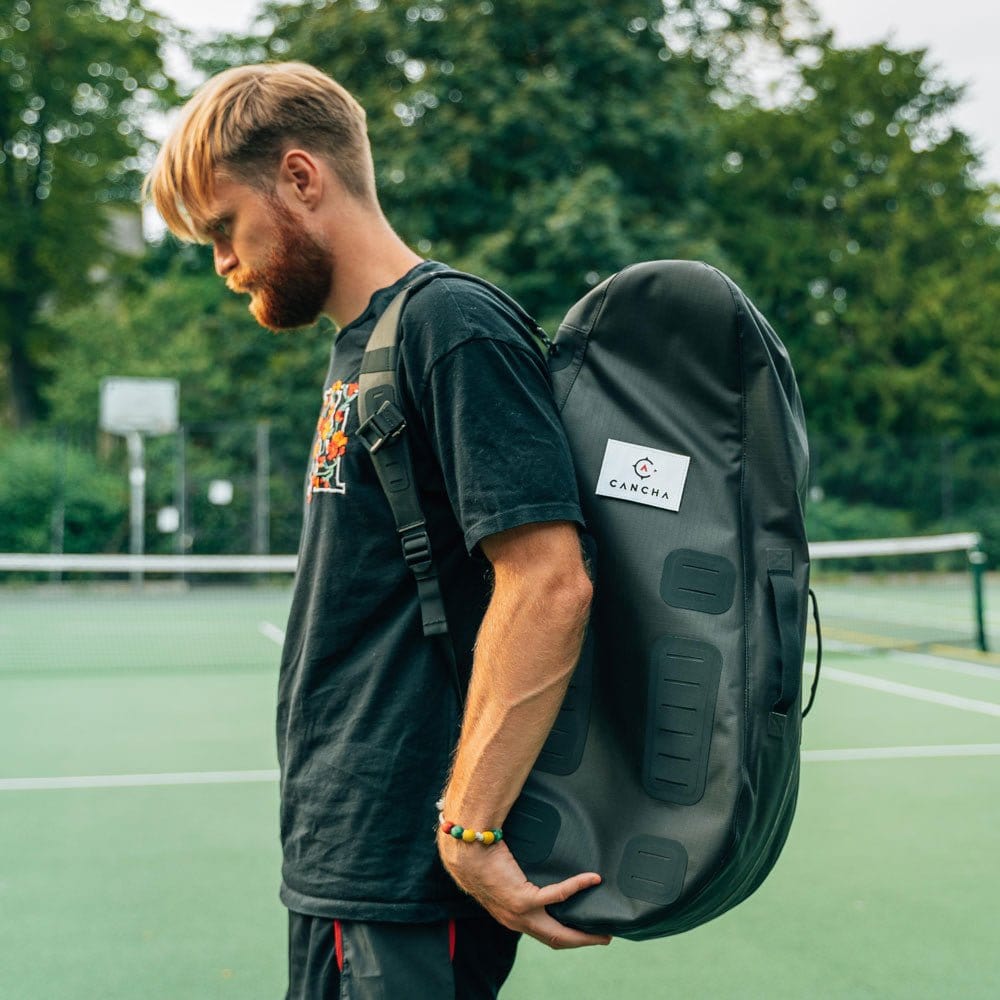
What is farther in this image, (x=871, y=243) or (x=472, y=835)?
(x=871, y=243)

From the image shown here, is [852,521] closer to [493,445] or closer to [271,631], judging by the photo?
[271,631]

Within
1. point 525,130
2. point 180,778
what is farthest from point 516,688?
point 525,130

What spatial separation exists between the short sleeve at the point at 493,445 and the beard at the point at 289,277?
12.6 inches

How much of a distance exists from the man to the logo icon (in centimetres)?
9

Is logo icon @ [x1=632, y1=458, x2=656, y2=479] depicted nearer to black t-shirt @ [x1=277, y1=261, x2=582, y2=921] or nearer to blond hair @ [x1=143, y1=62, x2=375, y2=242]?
black t-shirt @ [x1=277, y1=261, x2=582, y2=921]

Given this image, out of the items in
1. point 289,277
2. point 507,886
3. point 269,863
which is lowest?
point 269,863

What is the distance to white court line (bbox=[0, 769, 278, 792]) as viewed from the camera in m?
6.08

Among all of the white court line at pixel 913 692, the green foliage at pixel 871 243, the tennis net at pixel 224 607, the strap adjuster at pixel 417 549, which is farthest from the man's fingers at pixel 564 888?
the green foliage at pixel 871 243

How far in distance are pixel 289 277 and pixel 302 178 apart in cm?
13

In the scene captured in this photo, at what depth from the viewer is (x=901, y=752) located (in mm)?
6867

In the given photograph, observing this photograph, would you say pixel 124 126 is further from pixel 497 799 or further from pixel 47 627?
pixel 497 799

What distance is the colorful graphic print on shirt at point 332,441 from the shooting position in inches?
66.3

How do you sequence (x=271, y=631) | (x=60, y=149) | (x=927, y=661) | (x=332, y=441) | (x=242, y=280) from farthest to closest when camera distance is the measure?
(x=60, y=149)
(x=271, y=631)
(x=927, y=661)
(x=242, y=280)
(x=332, y=441)

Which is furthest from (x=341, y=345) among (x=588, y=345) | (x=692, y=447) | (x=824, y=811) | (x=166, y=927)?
(x=824, y=811)
